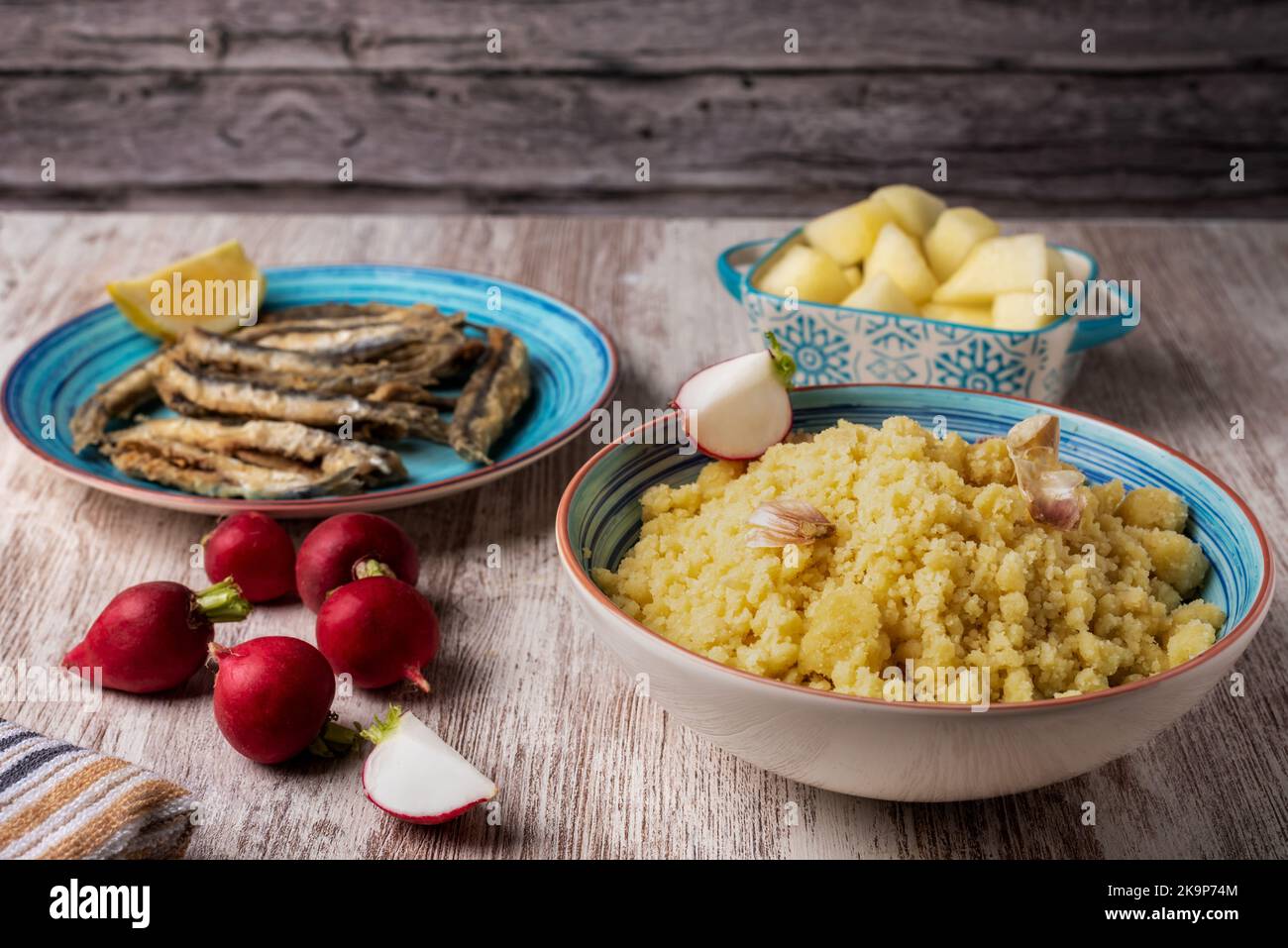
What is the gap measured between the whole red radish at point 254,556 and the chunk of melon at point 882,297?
32.3 inches

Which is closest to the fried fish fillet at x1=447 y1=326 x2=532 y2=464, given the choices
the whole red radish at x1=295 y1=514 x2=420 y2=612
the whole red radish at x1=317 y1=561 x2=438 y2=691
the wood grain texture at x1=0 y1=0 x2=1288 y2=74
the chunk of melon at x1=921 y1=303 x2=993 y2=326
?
the whole red radish at x1=295 y1=514 x2=420 y2=612

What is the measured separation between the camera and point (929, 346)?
161 centimetres

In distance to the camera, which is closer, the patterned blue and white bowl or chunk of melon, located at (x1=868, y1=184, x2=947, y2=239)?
the patterned blue and white bowl

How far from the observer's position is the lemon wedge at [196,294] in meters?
1.86

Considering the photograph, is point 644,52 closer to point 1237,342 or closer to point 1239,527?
point 1237,342

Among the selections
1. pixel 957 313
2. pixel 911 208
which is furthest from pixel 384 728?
pixel 911 208

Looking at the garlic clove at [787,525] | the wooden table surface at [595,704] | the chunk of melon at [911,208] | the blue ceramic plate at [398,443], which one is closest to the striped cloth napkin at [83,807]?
the wooden table surface at [595,704]

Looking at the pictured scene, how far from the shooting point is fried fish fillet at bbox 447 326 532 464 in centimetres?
157

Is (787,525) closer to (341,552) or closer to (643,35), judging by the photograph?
(341,552)

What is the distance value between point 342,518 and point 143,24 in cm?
274

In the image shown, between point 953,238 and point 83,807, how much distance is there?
134cm

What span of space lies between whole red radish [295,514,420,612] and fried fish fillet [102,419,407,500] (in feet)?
0.54

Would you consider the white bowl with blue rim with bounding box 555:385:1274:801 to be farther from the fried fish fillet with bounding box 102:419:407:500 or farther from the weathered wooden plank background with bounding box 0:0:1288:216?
the weathered wooden plank background with bounding box 0:0:1288:216

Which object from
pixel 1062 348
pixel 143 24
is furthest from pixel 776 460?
pixel 143 24
